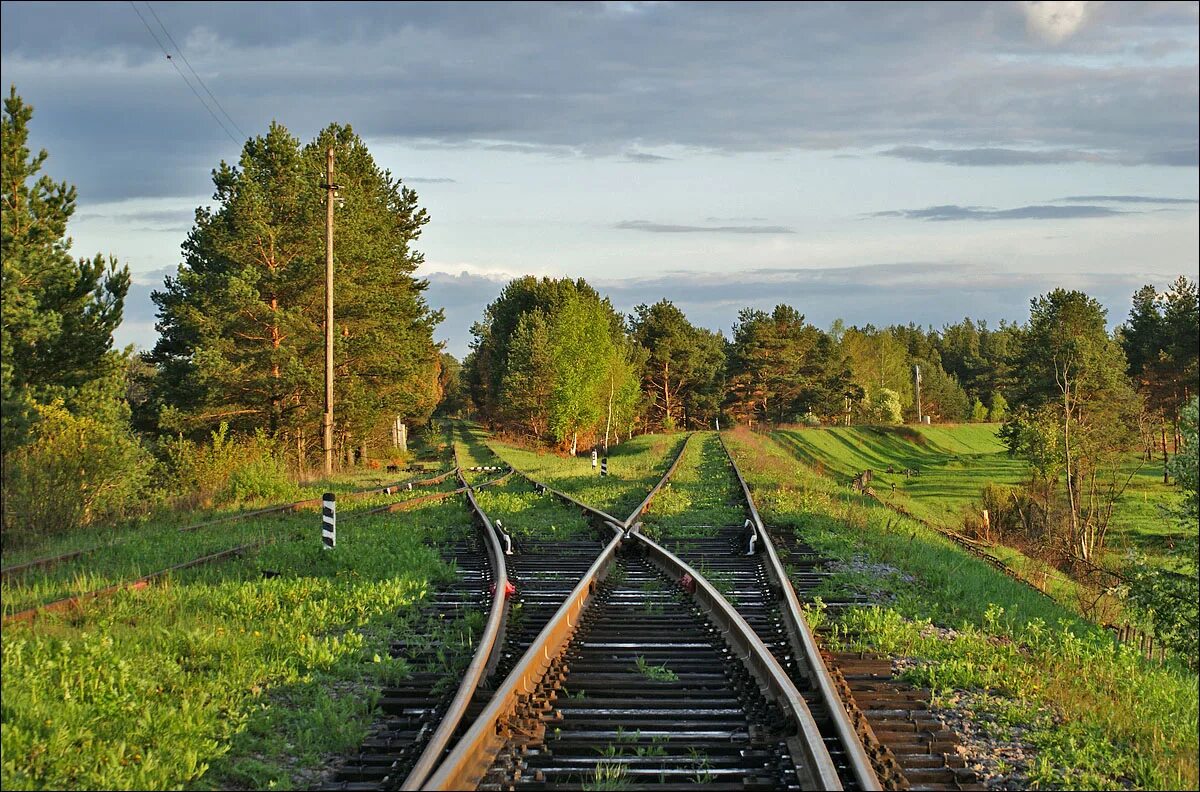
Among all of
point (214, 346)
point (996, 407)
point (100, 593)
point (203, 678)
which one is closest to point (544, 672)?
point (203, 678)

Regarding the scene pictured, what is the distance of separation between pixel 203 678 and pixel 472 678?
1.80 m

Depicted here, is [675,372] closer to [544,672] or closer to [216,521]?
[216,521]

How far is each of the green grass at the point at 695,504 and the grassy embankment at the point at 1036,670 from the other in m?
2.80

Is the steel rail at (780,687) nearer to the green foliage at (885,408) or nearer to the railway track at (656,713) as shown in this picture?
the railway track at (656,713)

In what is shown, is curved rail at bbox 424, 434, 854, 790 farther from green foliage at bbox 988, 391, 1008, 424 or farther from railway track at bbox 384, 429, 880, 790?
green foliage at bbox 988, 391, 1008, 424

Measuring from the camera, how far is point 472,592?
35.3 ft

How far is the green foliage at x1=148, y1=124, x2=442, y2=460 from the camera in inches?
1383

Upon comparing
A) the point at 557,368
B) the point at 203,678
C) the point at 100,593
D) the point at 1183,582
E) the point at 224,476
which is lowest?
the point at 203,678

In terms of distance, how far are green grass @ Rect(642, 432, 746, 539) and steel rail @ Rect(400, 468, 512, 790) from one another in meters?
4.66

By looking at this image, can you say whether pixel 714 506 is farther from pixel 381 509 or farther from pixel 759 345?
pixel 759 345

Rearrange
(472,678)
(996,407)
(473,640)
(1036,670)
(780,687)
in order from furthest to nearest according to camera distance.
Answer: (996,407)
(473,640)
(1036,670)
(472,678)
(780,687)

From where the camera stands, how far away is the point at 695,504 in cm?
1986

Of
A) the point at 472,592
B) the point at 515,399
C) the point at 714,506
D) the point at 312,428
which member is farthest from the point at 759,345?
the point at 472,592

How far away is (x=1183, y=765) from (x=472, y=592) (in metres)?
6.74
